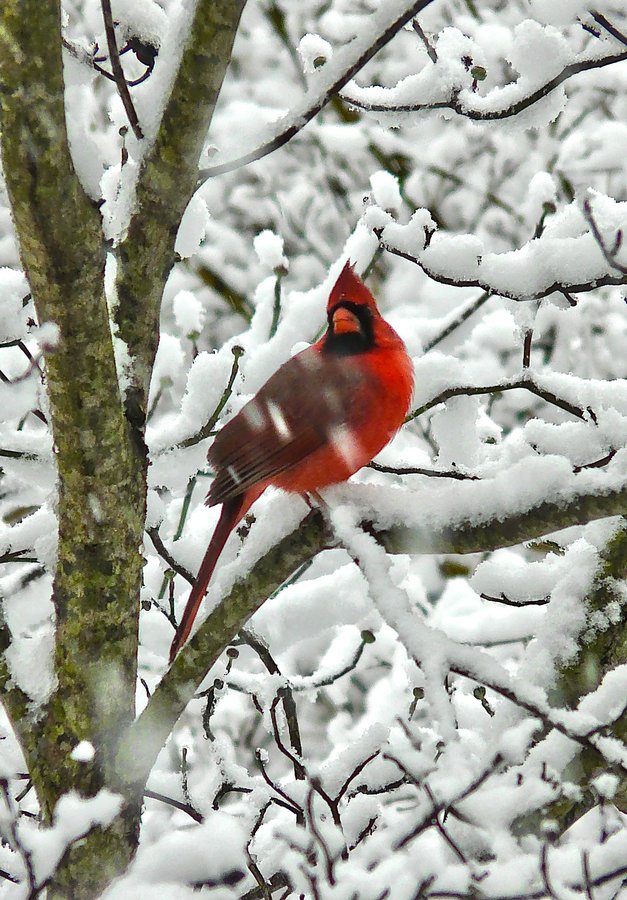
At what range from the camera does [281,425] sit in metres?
3.21

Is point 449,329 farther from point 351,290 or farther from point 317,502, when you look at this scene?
point 317,502

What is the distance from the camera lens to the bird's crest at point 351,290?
11.5 feet

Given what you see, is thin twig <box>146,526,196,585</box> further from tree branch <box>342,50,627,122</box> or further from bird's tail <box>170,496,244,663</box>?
tree branch <box>342,50,627,122</box>

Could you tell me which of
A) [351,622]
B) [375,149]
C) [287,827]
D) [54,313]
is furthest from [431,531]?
[375,149]

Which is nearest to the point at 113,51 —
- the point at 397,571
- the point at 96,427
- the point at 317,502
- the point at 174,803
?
the point at 96,427

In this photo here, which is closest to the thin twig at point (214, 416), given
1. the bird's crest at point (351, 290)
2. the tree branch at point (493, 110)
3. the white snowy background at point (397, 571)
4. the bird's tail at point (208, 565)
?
the white snowy background at point (397, 571)

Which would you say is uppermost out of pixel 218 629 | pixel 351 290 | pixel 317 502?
pixel 351 290

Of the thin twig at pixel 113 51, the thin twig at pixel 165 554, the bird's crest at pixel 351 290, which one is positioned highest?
the bird's crest at pixel 351 290

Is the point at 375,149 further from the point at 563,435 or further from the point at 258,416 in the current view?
the point at 563,435

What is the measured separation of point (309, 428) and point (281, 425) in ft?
0.27

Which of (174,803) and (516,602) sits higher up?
(516,602)

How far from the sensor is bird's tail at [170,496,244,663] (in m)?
2.86

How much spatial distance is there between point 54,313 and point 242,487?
3.48ft

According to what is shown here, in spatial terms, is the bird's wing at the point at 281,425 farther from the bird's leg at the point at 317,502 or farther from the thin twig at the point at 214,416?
the bird's leg at the point at 317,502
